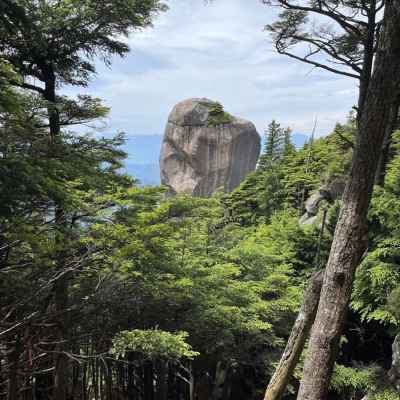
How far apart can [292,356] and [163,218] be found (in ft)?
13.8

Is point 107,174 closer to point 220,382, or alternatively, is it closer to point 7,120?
point 7,120

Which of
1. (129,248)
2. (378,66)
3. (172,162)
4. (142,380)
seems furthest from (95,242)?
(172,162)

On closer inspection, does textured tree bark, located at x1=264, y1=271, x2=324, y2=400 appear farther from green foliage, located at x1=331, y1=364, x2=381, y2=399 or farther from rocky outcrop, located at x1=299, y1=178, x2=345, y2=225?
rocky outcrop, located at x1=299, y1=178, x2=345, y2=225

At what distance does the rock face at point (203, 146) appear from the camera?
26859 mm

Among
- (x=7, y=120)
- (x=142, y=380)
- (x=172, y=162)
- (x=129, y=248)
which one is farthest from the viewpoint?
(x=172, y=162)

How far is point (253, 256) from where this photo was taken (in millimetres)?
9680

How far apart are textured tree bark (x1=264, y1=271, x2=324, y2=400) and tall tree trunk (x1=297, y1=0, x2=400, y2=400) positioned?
0.57ft

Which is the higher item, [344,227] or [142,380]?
[344,227]

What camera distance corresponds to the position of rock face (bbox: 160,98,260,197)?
88.1 feet

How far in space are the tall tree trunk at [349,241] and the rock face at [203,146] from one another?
2331 cm

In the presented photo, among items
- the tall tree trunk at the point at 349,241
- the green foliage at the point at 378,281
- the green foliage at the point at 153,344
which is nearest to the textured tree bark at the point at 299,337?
the tall tree trunk at the point at 349,241

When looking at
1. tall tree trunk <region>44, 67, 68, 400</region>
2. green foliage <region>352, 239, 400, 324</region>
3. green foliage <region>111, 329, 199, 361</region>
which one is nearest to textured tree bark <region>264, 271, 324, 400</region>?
green foliage <region>111, 329, 199, 361</region>

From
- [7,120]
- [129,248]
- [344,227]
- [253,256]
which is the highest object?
[7,120]

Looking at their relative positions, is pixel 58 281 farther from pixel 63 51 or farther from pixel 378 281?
pixel 378 281
